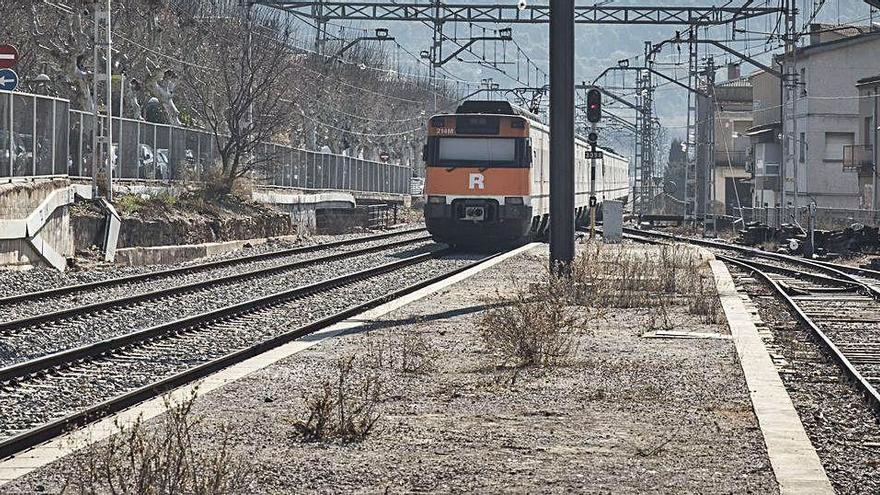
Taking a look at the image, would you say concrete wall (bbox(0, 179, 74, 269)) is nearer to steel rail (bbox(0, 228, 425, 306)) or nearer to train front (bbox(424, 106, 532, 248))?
steel rail (bbox(0, 228, 425, 306))

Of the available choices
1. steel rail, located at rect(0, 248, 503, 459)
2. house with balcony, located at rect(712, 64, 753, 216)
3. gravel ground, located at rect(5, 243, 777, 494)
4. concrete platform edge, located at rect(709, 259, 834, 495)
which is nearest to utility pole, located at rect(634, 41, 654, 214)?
house with balcony, located at rect(712, 64, 753, 216)

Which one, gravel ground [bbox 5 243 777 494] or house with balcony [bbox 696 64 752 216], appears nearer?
gravel ground [bbox 5 243 777 494]

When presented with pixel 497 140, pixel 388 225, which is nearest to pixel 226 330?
pixel 497 140

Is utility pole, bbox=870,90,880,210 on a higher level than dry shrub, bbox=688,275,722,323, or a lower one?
higher

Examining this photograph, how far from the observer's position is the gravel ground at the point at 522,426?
8375 millimetres

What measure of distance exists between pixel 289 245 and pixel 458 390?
28.2 m

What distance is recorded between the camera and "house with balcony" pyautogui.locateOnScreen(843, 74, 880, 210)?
200 ft

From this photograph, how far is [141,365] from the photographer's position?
46.4 ft

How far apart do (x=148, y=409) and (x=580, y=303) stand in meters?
10.7

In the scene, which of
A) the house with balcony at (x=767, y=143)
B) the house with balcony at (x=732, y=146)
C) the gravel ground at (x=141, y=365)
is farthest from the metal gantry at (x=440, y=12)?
the house with balcony at (x=732, y=146)

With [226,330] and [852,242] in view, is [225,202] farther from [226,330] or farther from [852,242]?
[226,330]

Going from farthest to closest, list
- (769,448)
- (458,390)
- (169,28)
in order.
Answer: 1. (169,28)
2. (458,390)
3. (769,448)

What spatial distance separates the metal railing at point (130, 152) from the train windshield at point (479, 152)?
7.55 m

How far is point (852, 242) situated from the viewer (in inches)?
1524
